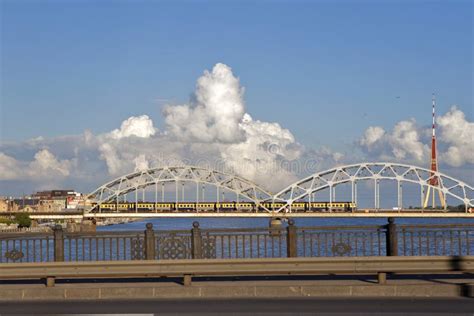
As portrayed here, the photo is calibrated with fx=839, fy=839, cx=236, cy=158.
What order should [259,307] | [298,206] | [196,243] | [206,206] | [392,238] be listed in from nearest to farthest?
[259,307], [196,243], [392,238], [298,206], [206,206]

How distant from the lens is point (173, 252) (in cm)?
1861

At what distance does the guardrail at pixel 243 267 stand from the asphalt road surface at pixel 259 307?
3.35 ft

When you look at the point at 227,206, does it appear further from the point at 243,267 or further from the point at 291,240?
the point at 243,267

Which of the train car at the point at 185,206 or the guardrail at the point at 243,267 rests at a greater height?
the train car at the point at 185,206

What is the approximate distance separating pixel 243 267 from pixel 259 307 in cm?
215

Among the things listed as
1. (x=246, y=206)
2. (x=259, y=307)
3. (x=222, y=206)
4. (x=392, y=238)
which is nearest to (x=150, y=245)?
(x=259, y=307)

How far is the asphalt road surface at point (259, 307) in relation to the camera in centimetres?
1413

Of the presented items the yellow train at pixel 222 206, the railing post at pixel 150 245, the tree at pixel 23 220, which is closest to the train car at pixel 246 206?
the yellow train at pixel 222 206

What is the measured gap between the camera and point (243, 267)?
16.9 m

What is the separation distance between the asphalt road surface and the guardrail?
40.1 inches

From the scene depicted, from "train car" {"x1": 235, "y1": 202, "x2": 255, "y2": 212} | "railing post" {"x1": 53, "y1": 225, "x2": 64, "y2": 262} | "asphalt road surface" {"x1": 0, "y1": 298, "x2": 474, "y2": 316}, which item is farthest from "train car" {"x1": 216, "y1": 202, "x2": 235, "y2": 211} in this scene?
"asphalt road surface" {"x1": 0, "y1": 298, "x2": 474, "y2": 316}

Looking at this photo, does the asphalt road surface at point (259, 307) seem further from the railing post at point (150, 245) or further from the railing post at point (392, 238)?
the railing post at point (392, 238)

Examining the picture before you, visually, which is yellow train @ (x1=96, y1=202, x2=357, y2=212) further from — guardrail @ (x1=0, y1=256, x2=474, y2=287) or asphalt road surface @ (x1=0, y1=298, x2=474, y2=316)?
asphalt road surface @ (x1=0, y1=298, x2=474, y2=316)

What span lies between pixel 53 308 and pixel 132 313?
1.85m
